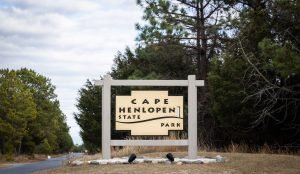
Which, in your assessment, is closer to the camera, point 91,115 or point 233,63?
point 233,63

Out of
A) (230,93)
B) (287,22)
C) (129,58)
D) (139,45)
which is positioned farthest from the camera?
(129,58)

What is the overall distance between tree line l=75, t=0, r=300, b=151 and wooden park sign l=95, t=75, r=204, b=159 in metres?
3.49

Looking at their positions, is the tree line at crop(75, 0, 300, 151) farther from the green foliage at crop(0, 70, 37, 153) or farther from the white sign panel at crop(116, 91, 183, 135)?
the green foliage at crop(0, 70, 37, 153)

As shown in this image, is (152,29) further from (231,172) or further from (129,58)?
(231,172)

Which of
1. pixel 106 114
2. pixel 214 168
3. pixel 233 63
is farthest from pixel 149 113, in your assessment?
pixel 233 63

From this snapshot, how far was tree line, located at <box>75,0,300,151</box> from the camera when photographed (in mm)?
18516

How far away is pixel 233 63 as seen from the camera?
2441cm

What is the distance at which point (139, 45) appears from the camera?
110ft

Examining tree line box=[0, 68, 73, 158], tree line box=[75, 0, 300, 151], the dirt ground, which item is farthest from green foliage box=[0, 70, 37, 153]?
the dirt ground

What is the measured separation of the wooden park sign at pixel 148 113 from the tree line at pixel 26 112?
39.6 meters

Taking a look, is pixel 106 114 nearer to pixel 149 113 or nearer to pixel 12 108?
pixel 149 113

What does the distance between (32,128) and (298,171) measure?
2279 inches

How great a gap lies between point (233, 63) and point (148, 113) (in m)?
9.78

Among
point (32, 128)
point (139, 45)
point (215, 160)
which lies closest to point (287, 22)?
point (215, 160)
